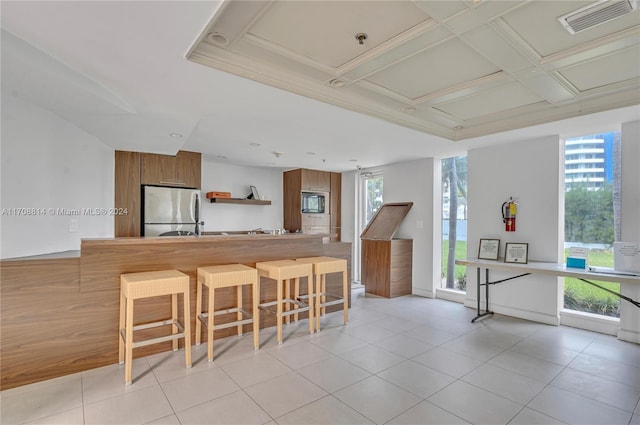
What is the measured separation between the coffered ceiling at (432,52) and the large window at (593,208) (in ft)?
3.46

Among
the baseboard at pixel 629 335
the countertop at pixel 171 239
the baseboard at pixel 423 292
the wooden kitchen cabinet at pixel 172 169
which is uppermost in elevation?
the wooden kitchen cabinet at pixel 172 169

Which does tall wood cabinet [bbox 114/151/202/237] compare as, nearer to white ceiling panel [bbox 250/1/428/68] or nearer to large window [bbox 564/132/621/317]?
white ceiling panel [bbox 250/1/428/68]

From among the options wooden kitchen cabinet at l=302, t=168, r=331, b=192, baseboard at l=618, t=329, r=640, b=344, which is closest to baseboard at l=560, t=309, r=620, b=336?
baseboard at l=618, t=329, r=640, b=344

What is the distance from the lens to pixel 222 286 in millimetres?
2828

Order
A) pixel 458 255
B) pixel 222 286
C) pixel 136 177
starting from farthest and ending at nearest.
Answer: pixel 458 255
pixel 136 177
pixel 222 286

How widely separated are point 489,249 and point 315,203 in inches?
129

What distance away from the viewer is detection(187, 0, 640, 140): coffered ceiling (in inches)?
66.2

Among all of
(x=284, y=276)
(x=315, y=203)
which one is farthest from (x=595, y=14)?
(x=315, y=203)

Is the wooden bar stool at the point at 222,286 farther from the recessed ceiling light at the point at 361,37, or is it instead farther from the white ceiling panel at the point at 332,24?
the recessed ceiling light at the point at 361,37

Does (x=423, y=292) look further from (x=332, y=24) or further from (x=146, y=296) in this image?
(x=332, y=24)

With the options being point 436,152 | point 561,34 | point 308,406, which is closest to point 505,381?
point 308,406

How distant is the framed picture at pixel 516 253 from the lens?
3.94m

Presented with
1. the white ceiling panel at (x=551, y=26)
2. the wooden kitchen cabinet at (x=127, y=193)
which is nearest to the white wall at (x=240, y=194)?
the wooden kitchen cabinet at (x=127, y=193)

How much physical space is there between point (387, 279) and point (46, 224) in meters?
4.34
